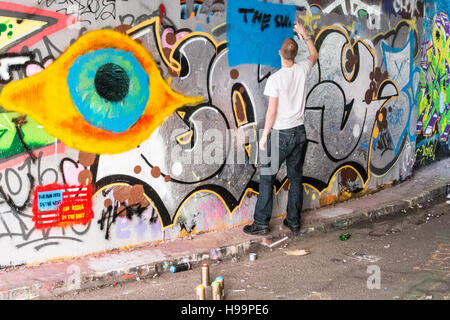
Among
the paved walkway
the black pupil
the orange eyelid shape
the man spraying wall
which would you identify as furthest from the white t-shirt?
the black pupil

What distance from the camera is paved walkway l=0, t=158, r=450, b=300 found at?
14.2 feet

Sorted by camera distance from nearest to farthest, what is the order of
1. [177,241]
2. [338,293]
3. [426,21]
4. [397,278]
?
1. [338,293]
2. [397,278]
3. [177,241]
4. [426,21]

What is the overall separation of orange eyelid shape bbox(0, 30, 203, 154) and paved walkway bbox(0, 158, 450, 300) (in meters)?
1.06

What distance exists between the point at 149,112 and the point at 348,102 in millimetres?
3122

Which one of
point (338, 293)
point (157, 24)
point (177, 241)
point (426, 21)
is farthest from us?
point (426, 21)

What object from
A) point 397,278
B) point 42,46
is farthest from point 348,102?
point 42,46

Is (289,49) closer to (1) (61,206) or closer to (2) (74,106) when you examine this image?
(2) (74,106)

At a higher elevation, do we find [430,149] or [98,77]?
[98,77]

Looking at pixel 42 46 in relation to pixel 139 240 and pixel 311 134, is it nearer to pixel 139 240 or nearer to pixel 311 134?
pixel 139 240

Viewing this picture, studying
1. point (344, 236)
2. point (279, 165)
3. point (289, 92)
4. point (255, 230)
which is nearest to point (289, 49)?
point (289, 92)

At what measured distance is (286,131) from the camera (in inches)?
221

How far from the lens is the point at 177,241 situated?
545cm

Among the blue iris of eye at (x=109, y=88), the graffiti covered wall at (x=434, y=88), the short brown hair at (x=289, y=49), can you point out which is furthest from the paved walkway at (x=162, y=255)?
the graffiti covered wall at (x=434, y=88)

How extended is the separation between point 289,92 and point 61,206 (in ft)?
8.53
